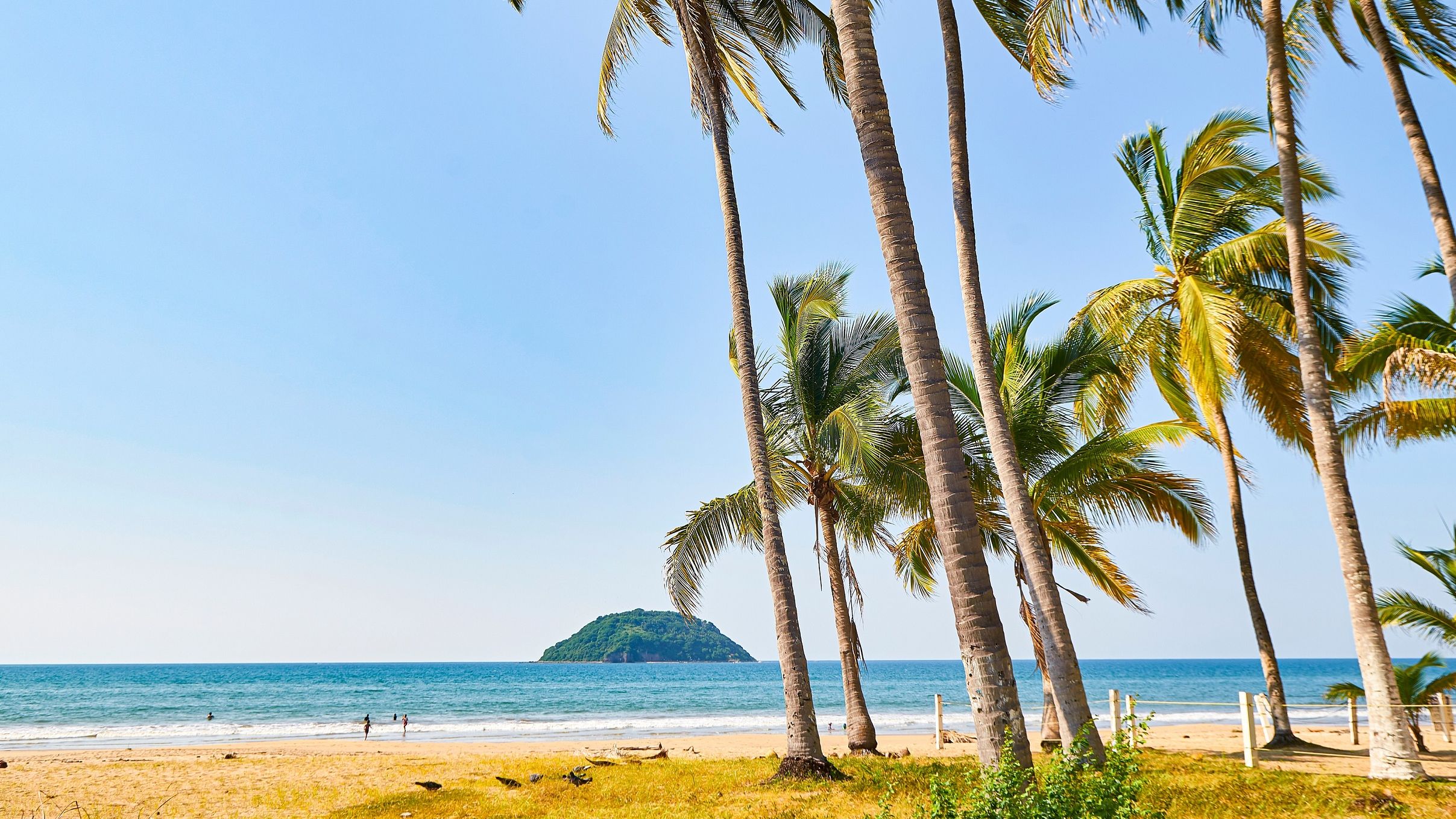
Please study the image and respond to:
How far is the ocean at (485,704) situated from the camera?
116 ft

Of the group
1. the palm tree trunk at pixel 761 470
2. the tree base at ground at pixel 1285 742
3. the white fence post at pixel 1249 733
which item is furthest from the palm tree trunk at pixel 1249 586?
the palm tree trunk at pixel 761 470

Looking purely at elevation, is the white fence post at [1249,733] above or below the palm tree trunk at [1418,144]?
below

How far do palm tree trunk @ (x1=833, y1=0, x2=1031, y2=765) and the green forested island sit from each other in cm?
12159

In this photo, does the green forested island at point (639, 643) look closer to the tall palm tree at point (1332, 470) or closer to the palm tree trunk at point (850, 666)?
the palm tree trunk at point (850, 666)

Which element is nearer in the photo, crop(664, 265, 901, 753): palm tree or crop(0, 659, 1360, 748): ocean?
crop(664, 265, 901, 753): palm tree

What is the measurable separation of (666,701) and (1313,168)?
5216 centimetres

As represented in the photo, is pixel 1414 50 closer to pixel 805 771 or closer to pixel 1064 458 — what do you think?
pixel 1064 458

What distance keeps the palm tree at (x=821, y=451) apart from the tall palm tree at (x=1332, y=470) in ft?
19.4

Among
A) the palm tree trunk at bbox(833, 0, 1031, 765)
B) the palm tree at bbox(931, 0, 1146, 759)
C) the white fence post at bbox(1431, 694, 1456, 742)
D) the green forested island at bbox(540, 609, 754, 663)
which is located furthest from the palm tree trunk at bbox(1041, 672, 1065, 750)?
the green forested island at bbox(540, 609, 754, 663)

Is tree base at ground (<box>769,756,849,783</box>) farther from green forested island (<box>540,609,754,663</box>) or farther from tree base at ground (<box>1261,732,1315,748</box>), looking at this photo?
green forested island (<box>540,609,754,663</box>)

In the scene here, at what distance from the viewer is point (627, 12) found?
39.5 ft

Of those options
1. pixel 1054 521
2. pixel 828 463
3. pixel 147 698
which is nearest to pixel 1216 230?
pixel 1054 521

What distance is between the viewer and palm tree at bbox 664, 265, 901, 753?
13680 mm

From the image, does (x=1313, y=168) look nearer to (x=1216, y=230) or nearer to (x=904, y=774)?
(x=1216, y=230)
